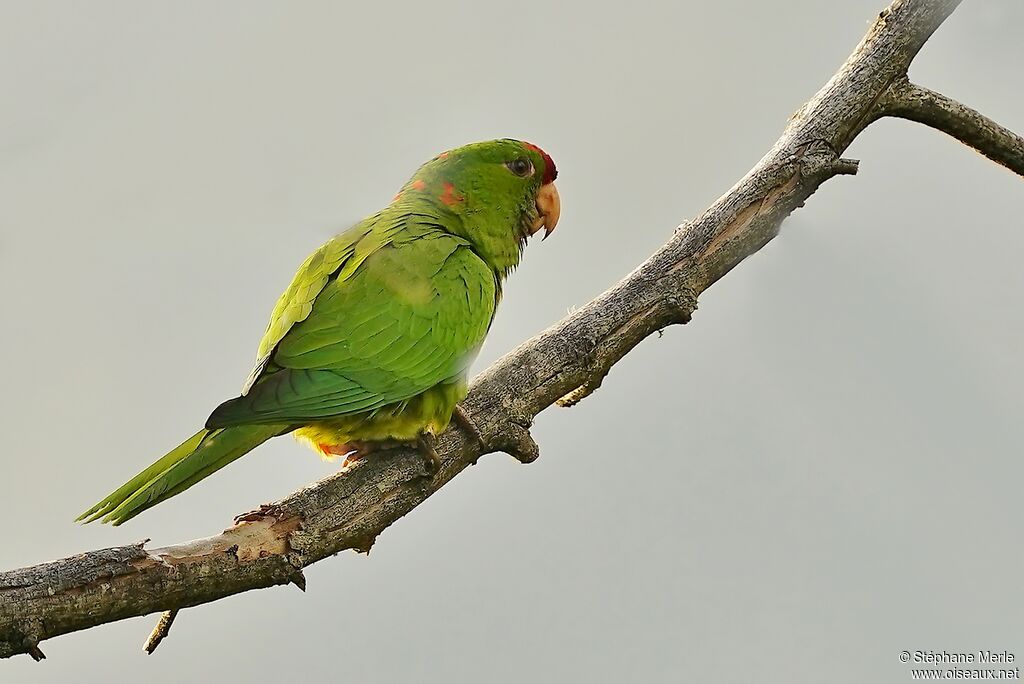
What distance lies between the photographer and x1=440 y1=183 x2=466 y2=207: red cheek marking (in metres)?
2.67

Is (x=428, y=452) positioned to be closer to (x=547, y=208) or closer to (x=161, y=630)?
(x=161, y=630)

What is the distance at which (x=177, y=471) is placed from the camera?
187 cm

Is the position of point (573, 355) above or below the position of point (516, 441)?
above

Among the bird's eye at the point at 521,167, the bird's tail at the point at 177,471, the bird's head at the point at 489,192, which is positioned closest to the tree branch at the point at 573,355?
the bird's tail at the point at 177,471

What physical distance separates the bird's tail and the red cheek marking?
3.22ft

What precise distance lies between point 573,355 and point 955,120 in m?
1.35

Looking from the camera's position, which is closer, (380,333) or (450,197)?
(380,333)

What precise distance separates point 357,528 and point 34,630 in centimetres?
67

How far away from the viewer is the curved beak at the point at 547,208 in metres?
2.83

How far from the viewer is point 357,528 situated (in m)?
2.12

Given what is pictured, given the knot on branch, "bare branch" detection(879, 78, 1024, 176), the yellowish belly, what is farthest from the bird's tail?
"bare branch" detection(879, 78, 1024, 176)

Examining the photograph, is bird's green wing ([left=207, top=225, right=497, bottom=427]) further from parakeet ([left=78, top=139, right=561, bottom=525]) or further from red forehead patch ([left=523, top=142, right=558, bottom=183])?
red forehead patch ([left=523, top=142, right=558, bottom=183])

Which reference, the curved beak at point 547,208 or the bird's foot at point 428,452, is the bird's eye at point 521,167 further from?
the bird's foot at point 428,452

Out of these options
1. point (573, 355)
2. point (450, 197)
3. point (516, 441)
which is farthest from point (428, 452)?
A: point (450, 197)
